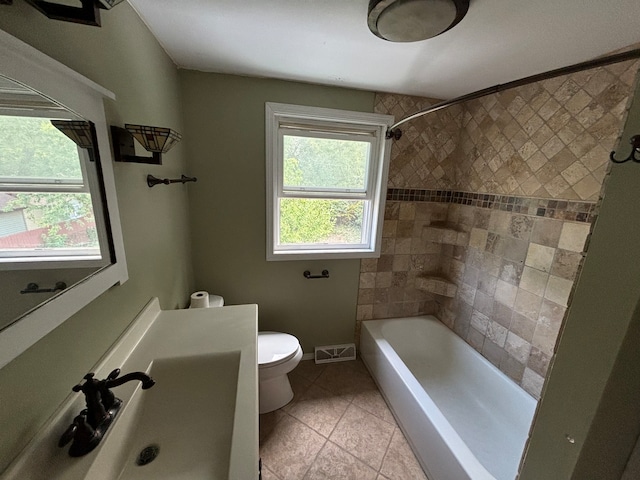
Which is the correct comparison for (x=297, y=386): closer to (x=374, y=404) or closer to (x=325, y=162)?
(x=374, y=404)

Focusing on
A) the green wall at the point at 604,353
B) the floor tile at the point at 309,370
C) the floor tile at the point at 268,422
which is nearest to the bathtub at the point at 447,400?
the floor tile at the point at 309,370

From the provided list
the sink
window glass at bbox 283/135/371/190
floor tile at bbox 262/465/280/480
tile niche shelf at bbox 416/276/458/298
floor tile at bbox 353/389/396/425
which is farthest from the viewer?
tile niche shelf at bbox 416/276/458/298

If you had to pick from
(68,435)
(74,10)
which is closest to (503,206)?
(74,10)

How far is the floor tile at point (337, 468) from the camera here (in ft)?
4.40

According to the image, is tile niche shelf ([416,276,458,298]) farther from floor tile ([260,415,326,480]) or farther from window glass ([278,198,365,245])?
floor tile ([260,415,326,480])

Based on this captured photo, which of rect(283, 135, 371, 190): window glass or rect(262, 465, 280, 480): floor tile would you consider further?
rect(283, 135, 371, 190): window glass

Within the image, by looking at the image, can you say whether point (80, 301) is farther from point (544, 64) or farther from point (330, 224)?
point (544, 64)

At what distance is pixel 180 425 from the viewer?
87 cm

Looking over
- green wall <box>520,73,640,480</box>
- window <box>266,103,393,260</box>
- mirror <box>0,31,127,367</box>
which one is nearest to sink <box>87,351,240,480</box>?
mirror <box>0,31,127,367</box>

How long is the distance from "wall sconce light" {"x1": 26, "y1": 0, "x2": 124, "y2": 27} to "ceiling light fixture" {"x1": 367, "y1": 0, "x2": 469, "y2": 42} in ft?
2.91

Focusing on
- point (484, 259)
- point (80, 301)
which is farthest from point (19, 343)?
point (484, 259)

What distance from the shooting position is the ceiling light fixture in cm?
91

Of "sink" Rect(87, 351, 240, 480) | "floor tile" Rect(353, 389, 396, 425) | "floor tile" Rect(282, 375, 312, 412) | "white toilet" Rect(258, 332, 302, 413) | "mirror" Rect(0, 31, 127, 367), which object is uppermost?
"mirror" Rect(0, 31, 127, 367)

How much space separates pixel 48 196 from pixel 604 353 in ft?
4.47
